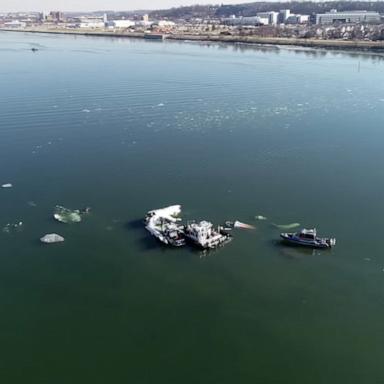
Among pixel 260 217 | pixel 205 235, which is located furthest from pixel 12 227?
pixel 260 217

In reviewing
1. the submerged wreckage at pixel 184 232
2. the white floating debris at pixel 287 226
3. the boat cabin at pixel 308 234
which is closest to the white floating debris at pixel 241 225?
the submerged wreckage at pixel 184 232

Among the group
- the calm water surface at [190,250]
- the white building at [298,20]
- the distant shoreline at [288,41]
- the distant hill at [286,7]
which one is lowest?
the calm water surface at [190,250]

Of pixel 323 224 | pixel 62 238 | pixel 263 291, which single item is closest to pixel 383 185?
pixel 323 224

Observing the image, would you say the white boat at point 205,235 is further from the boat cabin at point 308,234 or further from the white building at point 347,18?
the white building at point 347,18

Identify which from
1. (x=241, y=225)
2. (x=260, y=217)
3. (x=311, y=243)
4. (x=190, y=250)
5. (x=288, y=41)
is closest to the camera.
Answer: (x=311, y=243)

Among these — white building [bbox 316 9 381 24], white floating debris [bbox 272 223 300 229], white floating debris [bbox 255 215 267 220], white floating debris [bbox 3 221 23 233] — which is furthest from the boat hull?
white building [bbox 316 9 381 24]

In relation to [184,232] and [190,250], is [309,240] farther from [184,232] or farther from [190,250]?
[184,232]
